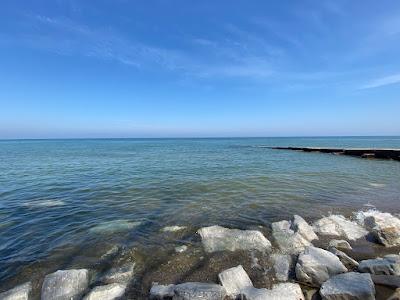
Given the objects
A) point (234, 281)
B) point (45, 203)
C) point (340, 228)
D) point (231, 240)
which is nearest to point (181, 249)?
point (231, 240)

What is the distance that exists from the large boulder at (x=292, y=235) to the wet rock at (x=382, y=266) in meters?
1.49

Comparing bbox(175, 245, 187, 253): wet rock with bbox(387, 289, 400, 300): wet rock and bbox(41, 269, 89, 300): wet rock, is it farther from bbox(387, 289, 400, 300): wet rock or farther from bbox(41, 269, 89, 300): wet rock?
bbox(387, 289, 400, 300): wet rock

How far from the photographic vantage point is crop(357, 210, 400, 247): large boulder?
7.10 m

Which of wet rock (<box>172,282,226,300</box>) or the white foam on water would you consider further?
the white foam on water

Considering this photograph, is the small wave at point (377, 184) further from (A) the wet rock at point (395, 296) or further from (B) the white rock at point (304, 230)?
(A) the wet rock at point (395, 296)

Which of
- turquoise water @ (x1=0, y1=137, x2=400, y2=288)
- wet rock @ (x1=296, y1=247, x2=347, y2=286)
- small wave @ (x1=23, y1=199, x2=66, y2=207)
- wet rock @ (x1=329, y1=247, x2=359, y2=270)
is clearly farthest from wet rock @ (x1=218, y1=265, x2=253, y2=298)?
small wave @ (x1=23, y1=199, x2=66, y2=207)

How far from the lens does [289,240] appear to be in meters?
7.25

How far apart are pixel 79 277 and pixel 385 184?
17698 millimetres

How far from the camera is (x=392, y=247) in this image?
6.94m

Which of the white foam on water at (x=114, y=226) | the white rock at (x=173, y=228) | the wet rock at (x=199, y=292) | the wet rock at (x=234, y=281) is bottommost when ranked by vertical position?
the white foam on water at (x=114, y=226)

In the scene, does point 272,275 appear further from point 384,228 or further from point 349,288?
point 384,228

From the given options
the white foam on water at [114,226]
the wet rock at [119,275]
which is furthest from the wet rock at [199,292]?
the white foam on water at [114,226]

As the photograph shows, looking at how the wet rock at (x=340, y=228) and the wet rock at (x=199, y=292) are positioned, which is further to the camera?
the wet rock at (x=340, y=228)

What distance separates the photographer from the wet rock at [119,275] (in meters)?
5.53
